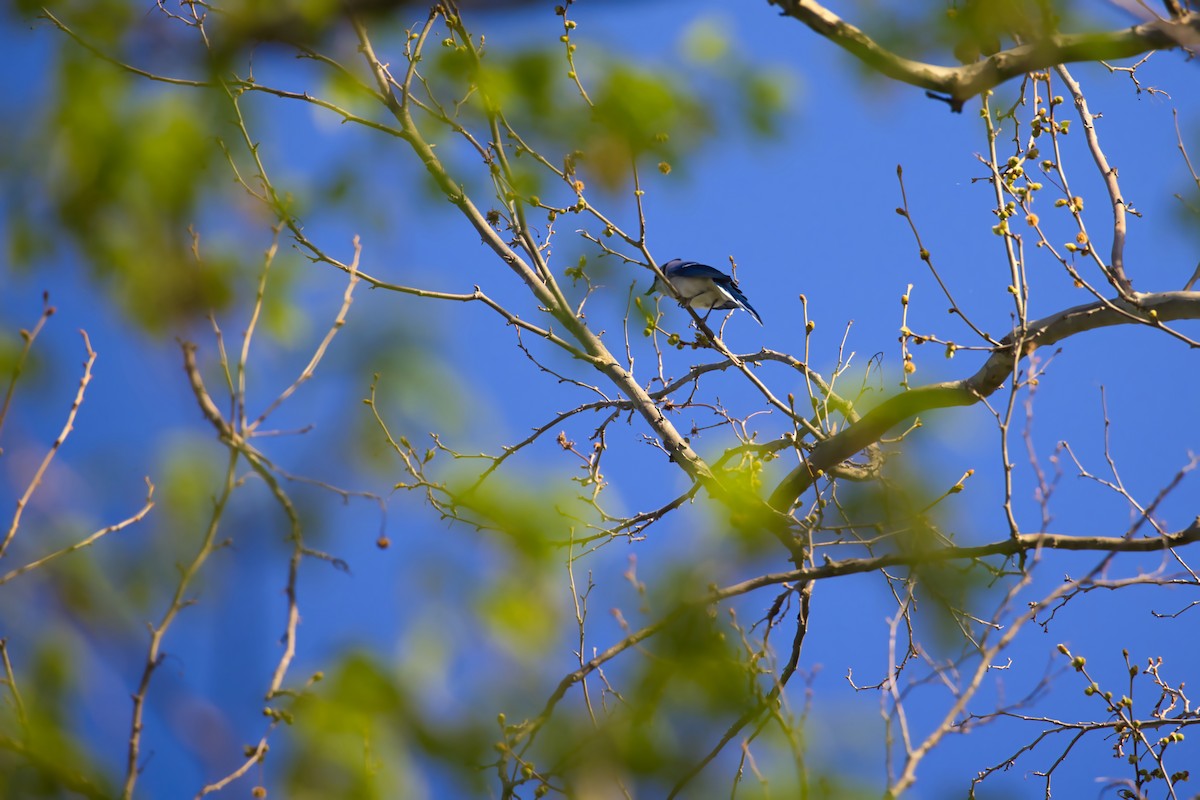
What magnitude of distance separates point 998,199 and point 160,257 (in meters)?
3.46

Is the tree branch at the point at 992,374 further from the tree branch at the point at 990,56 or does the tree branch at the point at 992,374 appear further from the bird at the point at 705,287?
the bird at the point at 705,287

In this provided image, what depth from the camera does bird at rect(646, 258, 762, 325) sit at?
24.9 ft

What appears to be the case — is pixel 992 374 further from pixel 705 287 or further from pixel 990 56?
pixel 705 287

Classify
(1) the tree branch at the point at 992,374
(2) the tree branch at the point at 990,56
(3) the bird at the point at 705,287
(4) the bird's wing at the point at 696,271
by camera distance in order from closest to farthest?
(2) the tree branch at the point at 990,56
(1) the tree branch at the point at 992,374
(3) the bird at the point at 705,287
(4) the bird's wing at the point at 696,271

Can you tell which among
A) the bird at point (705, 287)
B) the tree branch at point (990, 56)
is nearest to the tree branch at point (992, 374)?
the tree branch at point (990, 56)

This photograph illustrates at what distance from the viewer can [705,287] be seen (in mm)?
8062

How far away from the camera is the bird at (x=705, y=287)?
7578 millimetres

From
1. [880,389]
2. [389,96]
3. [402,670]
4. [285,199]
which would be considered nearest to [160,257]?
[285,199]

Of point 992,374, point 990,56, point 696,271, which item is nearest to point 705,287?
point 696,271

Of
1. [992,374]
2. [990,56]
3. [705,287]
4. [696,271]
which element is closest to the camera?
[990,56]

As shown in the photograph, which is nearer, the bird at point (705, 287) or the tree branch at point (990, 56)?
the tree branch at point (990, 56)

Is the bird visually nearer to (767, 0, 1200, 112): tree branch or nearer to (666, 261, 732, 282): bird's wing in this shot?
(666, 261, 732, 282): bird's wing

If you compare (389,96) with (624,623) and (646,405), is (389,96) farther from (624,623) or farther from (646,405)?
(624,623)

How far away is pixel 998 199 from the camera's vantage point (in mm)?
4234
